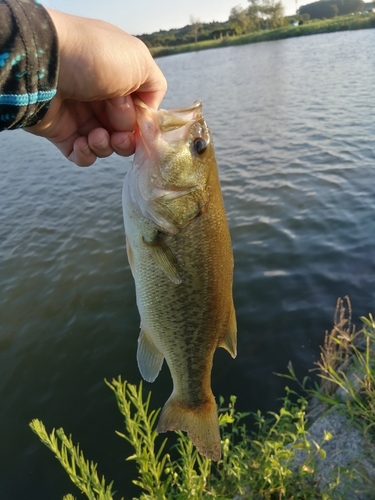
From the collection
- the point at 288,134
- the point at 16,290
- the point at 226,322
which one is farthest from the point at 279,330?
the point at 288,134

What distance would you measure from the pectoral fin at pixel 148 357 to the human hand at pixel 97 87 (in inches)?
43.8

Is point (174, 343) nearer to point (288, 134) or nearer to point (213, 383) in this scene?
point (213, 383)

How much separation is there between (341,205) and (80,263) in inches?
239

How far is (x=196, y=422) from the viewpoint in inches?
95.4

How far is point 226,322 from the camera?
7.51 feet

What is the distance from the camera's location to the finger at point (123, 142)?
226cm

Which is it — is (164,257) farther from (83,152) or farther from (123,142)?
(83,152)

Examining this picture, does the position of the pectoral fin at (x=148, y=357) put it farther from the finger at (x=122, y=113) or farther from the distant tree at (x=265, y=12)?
the distant tree at (x=265, y=12)

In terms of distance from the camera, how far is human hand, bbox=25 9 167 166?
183 centimetres

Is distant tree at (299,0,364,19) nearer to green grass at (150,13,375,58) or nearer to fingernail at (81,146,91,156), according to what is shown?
green grass at (150,13,375,58)

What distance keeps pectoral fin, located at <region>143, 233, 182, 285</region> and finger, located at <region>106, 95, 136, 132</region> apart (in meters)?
0.65

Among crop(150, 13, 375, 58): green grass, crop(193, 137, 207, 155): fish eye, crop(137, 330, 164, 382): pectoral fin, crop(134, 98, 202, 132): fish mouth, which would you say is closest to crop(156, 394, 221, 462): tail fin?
crop(137, 330, 164, 382): pectoral fin

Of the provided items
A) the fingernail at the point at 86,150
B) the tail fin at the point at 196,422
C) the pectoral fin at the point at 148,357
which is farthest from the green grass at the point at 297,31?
the tail fin at the point at 196,422

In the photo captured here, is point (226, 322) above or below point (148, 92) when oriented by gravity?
below
